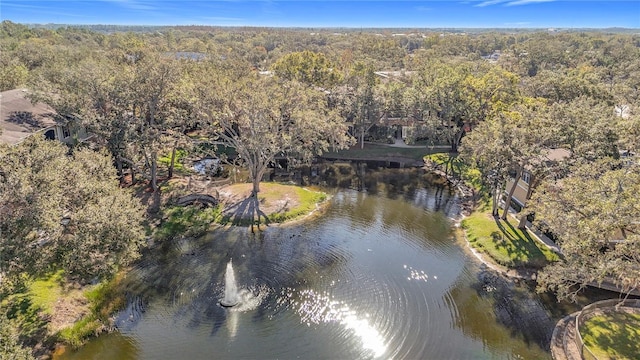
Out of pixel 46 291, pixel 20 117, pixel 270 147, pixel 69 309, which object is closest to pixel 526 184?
pixel 270 147

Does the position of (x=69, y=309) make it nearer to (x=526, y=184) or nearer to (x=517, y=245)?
(x=517, y=245)

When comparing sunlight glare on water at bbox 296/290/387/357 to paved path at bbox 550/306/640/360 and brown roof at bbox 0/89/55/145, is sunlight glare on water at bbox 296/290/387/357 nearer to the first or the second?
paved path at bbox 550/306/640/360

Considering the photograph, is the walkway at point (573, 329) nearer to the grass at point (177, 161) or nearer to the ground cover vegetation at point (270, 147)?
the ground cover vegetation at point (270, 147)

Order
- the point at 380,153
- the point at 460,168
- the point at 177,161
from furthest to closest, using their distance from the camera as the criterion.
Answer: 1. the point at 380,153
2. the point at 460,168
3. the point at 177,161

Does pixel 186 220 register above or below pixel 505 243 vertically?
above

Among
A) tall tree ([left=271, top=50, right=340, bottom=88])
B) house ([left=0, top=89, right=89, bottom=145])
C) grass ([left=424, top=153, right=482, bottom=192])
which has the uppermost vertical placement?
tall tree ([left=271, top=50, right=340, bottom=88])

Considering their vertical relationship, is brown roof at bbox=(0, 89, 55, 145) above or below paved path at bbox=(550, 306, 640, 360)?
above

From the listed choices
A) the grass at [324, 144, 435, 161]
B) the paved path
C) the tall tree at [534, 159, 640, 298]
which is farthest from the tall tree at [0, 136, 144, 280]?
the grass at [324, 144, 435, 161]
